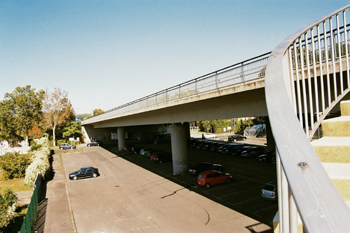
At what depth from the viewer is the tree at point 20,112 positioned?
5928 centimetres

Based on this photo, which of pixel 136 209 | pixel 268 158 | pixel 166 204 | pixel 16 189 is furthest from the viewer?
pixel 268 158

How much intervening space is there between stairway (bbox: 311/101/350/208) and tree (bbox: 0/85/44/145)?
6764 cm

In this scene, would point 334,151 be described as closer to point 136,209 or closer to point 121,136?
point 136,209

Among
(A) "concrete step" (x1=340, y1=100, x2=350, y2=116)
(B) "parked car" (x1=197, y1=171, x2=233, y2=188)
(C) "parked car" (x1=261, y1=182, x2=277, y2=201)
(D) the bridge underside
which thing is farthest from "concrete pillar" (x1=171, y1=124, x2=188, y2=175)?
(A) "concrete step" (x1=340, y1=100, x2=350, y2=116)

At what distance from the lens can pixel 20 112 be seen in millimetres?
60500

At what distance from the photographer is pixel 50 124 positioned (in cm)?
6259

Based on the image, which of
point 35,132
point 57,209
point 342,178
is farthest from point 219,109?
point 35,132

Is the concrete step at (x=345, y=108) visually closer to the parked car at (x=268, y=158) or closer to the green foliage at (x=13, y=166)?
the parked car at (x=268, y=158)

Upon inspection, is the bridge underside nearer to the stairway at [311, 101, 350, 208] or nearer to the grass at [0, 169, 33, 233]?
the stairway at [311, 101, 350, 208]

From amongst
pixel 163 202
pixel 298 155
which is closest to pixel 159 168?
pixel 163 202

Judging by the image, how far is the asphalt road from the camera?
13.5 m

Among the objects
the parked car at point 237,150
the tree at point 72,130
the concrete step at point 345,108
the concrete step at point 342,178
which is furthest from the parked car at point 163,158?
the tree at point 72,130

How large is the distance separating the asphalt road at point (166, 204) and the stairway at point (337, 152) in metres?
9.69

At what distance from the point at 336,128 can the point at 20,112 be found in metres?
68.8
